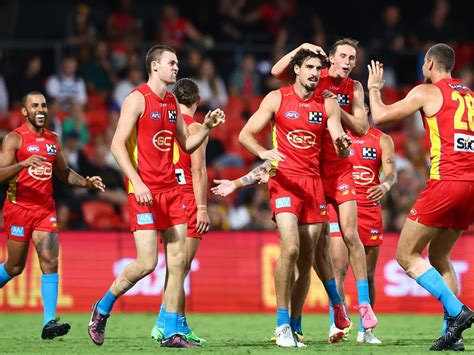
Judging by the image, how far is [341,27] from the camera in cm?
2502

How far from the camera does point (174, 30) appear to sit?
23000 millimetres

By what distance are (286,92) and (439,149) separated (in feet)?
5.86

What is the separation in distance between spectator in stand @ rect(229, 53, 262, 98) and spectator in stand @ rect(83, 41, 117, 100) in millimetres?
2553

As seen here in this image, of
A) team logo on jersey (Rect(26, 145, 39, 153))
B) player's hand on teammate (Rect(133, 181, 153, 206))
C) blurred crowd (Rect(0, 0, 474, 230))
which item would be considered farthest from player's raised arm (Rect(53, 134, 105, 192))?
blurred crowd (Rect(0, 0, 474, 230))

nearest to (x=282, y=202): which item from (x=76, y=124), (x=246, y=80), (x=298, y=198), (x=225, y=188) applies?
(x=298, y=198)

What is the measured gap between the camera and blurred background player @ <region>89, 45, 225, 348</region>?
11.3m

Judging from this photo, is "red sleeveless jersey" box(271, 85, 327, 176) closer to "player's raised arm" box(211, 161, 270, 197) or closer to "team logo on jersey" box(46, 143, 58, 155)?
"player's raised arm" box(211, 161, 270, 197)

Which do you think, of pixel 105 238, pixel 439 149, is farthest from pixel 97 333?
pixel 105 238

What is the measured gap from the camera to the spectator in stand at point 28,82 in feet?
68.5

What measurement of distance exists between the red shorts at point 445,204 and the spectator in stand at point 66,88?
37.1 feet

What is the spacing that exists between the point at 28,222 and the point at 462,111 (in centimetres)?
530

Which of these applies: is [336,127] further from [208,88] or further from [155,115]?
[208,88]

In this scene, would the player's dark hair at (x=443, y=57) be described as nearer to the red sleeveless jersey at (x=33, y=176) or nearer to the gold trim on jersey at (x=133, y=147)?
the gold trim on jersey at (x=133, y=147)

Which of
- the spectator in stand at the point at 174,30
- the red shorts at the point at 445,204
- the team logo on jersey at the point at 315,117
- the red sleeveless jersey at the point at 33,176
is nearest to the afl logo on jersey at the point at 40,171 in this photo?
the red sleeveless jersey at the point at 33,176
